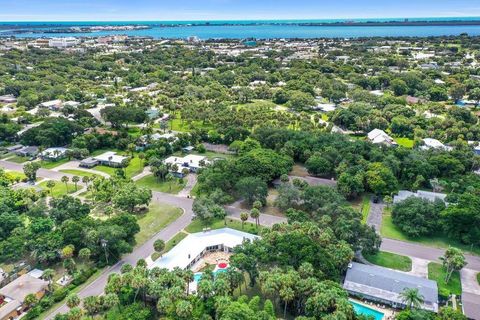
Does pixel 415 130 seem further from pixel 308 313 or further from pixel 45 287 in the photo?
pixel 45 287

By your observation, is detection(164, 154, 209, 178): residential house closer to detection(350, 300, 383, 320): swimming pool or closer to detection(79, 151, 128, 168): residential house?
detection(79, 151, 128, 168): residential house

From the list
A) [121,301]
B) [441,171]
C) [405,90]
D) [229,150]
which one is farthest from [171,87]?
[121,301]

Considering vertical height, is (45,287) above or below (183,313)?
below

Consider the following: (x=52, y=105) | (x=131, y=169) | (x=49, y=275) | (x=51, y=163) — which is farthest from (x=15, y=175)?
(x=52, y=105)

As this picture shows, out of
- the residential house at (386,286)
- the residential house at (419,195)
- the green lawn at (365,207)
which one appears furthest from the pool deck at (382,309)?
the residential house at (419,195)

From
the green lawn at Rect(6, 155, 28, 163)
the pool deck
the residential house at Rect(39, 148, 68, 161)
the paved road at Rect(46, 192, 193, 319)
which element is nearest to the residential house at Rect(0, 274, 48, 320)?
the paved road at Rect(46, 192, 193, 319)
